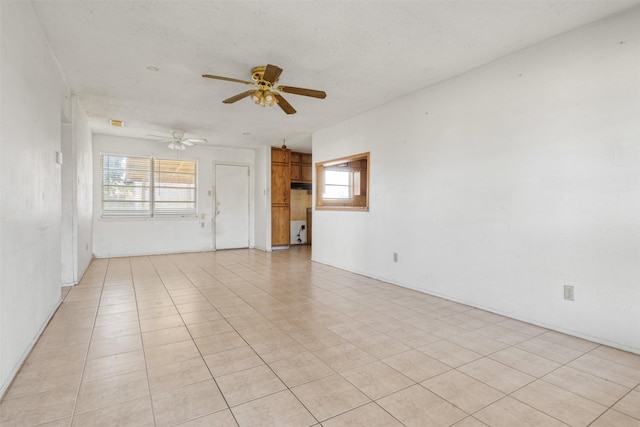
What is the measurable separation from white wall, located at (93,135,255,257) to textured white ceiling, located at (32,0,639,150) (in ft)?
8.16

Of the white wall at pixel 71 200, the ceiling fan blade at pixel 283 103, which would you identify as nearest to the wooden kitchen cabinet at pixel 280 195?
the ceiling fan blade at pixel 283 103

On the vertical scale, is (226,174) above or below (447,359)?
above

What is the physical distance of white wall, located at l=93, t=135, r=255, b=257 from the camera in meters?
6.68

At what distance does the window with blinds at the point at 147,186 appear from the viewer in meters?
6.78

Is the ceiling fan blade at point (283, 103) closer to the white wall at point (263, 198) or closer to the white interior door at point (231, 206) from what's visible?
the white wall at point (263, 198)

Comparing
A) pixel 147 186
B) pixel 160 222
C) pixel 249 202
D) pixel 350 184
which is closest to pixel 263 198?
pixel 249 202

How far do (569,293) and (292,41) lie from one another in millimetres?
3362

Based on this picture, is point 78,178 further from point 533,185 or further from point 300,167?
point 533,185

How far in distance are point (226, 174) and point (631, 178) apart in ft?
24.3

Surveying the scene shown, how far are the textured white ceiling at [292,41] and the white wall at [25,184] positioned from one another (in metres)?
0.45

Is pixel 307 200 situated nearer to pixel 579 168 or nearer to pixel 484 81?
pixel 484 81

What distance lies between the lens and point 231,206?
26.7 feet

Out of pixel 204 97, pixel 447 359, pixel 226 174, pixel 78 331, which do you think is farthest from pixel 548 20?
pixel 226 174

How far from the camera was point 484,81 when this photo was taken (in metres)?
3.43
